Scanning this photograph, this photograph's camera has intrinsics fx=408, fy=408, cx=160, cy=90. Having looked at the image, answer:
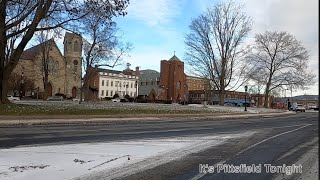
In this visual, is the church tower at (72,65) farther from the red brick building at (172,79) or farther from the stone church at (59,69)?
the red brick building at (172,79)

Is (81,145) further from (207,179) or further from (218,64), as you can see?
(218,64)

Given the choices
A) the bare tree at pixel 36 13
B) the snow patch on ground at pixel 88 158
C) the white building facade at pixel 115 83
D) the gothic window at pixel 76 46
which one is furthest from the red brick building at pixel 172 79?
Answer: the snow patch on ground at pixel 88 158

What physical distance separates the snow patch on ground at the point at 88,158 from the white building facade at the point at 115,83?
137455 millimetres

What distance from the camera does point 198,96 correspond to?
15025 centimetres

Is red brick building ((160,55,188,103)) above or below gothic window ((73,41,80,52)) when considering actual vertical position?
below

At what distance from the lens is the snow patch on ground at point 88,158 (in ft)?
26.8

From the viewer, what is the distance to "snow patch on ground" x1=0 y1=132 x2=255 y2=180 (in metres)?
8.16

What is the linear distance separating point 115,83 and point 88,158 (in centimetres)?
14930

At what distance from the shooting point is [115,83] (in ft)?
520

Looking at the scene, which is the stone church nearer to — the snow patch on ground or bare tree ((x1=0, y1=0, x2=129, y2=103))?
bare tree ((x1=0, y1=0, x2=129, y2=103))

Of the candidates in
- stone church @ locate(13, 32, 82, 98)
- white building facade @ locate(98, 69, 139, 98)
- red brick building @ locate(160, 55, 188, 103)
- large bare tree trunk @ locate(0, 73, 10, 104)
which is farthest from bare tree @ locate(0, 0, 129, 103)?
white building facade @ locate(98, 69, 139, 98)

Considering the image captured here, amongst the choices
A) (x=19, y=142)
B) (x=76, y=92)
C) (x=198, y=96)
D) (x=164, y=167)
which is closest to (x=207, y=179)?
(x=164, y=167)

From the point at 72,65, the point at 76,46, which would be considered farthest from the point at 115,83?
the point at 76,46

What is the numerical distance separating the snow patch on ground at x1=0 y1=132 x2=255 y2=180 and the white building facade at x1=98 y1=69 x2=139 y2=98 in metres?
137
